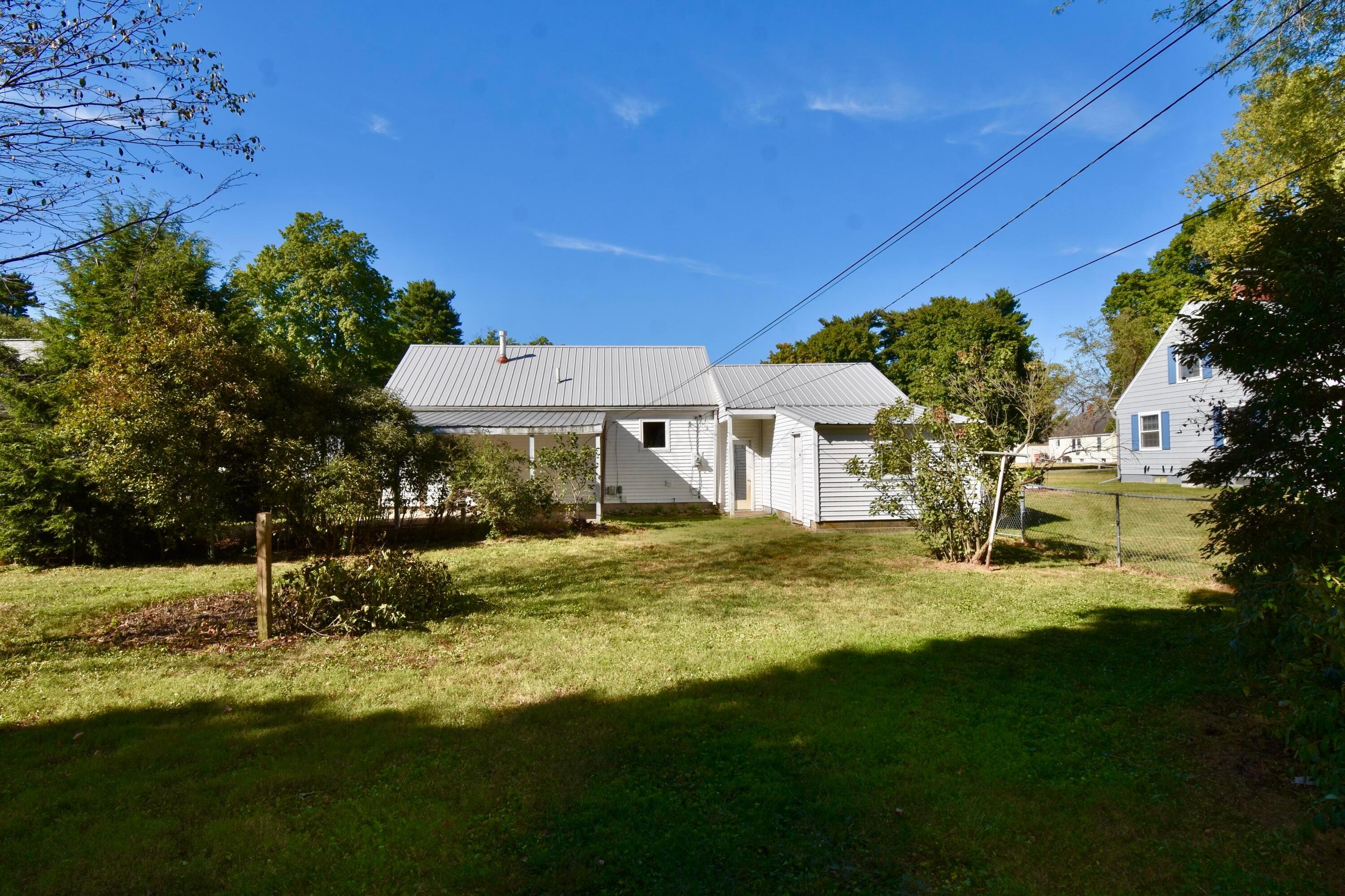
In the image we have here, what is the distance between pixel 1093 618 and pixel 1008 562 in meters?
3.58

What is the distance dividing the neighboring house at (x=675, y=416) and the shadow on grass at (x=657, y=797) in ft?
35.8

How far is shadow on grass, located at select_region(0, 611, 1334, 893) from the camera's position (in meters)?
2.95

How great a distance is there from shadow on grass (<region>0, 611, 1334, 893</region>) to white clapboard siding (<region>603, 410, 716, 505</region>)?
49.5ft

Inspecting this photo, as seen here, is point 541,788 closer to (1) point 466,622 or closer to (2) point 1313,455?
(1) point 466,622

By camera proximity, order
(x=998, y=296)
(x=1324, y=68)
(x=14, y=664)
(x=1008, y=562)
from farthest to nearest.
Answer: (x=998, y=296)
(x=1324, y=68)
(x=1008, y=562)
(x=14, y=664)

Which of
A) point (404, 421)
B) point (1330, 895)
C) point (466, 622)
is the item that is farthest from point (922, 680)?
point (404, 421)

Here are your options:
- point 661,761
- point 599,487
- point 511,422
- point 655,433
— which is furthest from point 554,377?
point 661,761

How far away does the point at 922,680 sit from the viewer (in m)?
5.33

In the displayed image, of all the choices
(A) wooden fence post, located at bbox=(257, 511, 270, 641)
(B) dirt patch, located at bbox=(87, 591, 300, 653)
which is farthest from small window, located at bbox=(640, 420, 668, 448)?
(A) wooden fence post, located at bbox=(257, 511, 270, 641)

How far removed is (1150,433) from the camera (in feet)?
77.8

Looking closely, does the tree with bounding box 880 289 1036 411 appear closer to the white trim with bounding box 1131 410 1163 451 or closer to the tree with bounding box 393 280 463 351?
the white trim with bounding box 1131 410 1163 451

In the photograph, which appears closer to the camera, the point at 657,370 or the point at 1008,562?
the point at 1008,562

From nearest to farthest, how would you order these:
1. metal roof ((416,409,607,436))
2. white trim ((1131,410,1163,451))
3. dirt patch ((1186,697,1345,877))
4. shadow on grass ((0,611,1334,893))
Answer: shadow on grass ((0,611,1334,893)) < dirt patch ((1186,697,1345,877)) < metal roof ((416,409,607,436)) < white trim ((1131,410,1163,451))

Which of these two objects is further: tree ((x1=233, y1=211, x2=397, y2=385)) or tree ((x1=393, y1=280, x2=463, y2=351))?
tree ((x1=393, y1=280, x2=463, y2=351))
